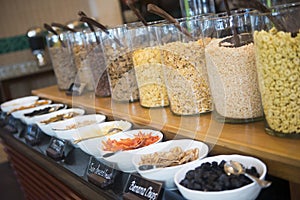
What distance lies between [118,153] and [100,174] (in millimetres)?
89

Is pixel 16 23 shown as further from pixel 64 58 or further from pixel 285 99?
pixel 285 99

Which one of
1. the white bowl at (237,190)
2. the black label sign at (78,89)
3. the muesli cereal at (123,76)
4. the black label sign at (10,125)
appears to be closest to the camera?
the white bowl at (237,190)

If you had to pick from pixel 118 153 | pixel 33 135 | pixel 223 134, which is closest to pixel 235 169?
pixel 223 134

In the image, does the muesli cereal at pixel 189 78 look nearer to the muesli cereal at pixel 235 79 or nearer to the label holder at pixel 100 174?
the muesli cereal at pixel 235 79

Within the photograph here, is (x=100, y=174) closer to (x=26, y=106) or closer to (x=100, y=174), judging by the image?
(x=100, y=174)

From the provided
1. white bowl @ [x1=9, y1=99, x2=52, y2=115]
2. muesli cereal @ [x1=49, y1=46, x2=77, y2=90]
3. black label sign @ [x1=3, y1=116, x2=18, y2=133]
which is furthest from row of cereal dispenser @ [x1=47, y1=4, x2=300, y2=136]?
black label sign @ [x1=3, y1=116, x2=18, y2=133]

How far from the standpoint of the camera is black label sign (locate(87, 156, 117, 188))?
95 cm

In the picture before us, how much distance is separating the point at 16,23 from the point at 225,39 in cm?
363

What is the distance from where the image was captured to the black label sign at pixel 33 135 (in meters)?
1.44

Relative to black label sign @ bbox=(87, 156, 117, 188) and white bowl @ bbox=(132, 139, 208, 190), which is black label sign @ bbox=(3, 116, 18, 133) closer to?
black label sign @ bbox=(87, 156, 117, 188)

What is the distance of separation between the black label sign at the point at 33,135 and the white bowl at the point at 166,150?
639 millimetres

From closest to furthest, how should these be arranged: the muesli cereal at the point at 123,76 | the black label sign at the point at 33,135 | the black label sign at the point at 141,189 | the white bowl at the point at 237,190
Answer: the white bowl at the point at 237,190 → the black label sign at the point at 141,189 → the muesli cereal at the point at 123,76 → the black label sign at the point at 33,135

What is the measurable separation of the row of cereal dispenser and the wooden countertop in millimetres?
25

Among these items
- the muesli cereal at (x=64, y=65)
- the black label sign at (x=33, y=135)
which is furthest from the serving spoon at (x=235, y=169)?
the muesli cereal at (x=64, y=65)
